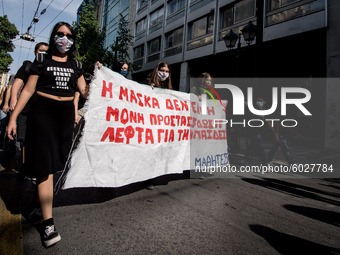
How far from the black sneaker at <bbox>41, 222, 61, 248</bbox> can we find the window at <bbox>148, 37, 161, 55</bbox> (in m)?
22.3

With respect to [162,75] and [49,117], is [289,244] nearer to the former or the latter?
[49,117]

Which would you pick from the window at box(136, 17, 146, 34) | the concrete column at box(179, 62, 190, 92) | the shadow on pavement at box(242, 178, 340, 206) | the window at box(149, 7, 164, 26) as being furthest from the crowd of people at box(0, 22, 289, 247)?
the window at box(136, 17, 146, 34)

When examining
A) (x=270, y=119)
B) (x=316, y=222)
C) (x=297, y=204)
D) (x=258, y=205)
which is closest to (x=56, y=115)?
(x=258, y=205)

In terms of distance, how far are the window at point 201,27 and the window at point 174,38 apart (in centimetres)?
114

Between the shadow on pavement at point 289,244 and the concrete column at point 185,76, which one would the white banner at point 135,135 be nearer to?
the shadow on pavement at point 289,244

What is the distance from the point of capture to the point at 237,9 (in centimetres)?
1457

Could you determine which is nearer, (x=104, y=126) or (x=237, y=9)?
(x=104, y=126)

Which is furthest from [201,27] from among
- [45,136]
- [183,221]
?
[45,136]

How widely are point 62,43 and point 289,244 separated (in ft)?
8.86

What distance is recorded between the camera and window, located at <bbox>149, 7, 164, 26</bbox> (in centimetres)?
2251

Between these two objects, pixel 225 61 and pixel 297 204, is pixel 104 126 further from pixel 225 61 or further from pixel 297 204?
pixel 225 61

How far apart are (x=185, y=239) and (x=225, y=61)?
15.4 meters

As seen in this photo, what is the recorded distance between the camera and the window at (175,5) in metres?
19.6

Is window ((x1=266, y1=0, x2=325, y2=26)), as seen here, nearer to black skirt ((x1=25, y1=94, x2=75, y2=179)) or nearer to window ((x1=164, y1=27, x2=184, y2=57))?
window ((x1=164, y1=27, x2=184, y2=57))
